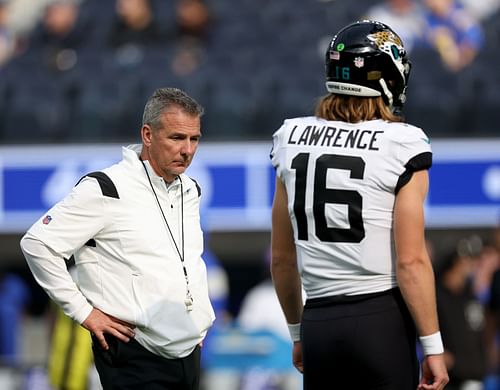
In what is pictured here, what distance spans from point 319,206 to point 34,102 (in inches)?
307

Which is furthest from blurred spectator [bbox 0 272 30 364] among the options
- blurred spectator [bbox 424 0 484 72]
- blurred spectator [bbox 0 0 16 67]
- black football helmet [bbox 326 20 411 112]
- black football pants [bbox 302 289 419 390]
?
black football helmet [bbox 326 20 411 112]

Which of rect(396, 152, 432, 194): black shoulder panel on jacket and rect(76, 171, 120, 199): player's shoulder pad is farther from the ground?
rect(396, 152, 432, 194): black shoulder panel on jacket

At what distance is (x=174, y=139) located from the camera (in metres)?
4.00

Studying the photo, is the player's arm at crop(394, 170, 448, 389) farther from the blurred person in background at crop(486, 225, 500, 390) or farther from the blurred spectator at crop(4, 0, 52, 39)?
the blurred spectator at crop(4, 0, 52, 39)

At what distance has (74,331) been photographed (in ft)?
22.4

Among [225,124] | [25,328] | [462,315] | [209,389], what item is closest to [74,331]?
[209,389]

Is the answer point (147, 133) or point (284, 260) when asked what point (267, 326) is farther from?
point (147, 133)

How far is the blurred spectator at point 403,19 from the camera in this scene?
461 inches

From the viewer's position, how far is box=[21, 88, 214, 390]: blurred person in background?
3928 mm

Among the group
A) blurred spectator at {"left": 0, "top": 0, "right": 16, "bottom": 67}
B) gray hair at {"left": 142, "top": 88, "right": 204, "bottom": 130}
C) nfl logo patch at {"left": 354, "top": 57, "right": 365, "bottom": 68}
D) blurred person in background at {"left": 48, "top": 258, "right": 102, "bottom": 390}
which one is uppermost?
nfl logo patch at {"left": 354, "top": 57, "right": 365, "bottom": 68}

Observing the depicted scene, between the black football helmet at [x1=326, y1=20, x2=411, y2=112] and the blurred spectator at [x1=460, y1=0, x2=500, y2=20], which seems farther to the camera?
the blurred spectator at [x1=460, y1=0, x2=500, y2=20]

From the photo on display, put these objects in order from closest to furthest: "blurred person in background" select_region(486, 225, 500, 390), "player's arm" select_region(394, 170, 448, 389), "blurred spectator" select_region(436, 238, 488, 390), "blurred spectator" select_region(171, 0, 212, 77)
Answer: "player's arm" select_region(394, 170, 448, 389) < "blurred spectator" select_region(436, 238, 488, 390) < "blurred person in background" select_region(486, 225, 500, 390) < "blurred spectator" select_region(171, 0, 212, 77)

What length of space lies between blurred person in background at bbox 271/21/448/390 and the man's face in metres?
0.33

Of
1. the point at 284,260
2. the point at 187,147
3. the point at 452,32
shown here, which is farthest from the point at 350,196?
the point at 452,32
